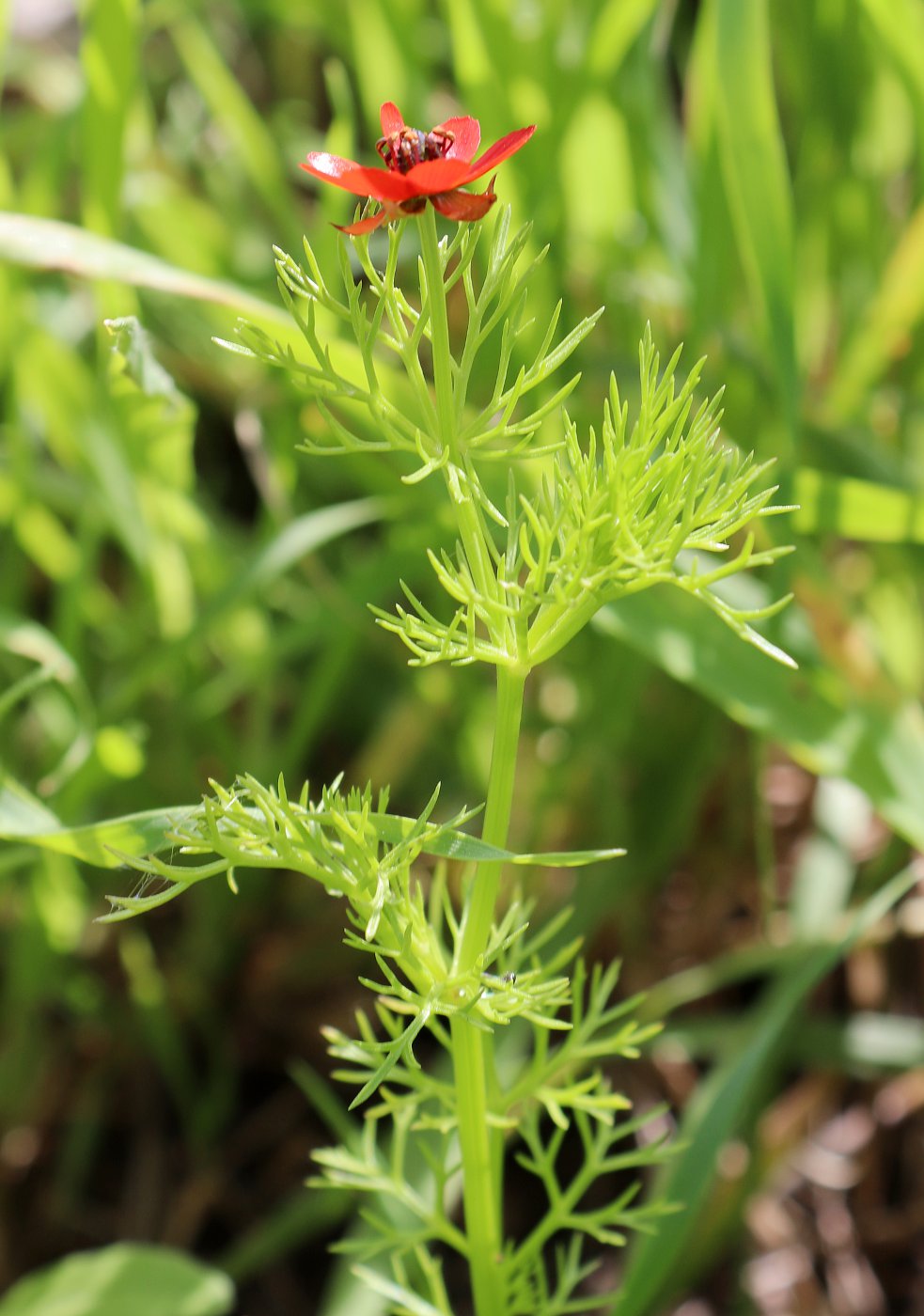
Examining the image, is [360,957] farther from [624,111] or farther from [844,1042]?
[624,111]

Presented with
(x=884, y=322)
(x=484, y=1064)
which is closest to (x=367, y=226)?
(x=484, y=1064)

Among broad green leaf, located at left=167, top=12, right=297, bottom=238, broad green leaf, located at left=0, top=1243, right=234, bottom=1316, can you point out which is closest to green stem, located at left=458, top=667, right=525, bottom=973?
broad green leaf, located at left=0, top=1243, right=234, bottom=1316

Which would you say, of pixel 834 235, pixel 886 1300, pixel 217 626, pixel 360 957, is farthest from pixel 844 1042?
pixel 834 235

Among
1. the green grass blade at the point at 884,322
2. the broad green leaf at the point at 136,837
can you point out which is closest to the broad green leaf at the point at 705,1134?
the broad green leaf at the point at 136,837

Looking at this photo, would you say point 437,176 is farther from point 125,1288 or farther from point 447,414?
point 125,1288

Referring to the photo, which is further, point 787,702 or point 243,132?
point 243,132

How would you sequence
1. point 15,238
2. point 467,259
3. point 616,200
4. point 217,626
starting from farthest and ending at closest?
point 616,200 → point 217,626 → point 15,238 → point 467,259
